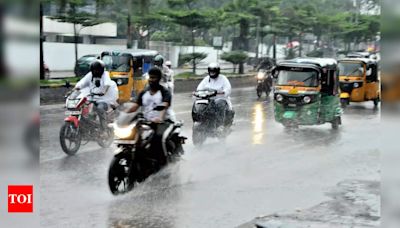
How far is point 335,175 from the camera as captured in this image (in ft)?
20.4

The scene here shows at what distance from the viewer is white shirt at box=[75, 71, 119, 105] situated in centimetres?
652

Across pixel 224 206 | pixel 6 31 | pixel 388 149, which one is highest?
pixel 6 31

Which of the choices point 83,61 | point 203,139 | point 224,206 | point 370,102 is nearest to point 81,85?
point 83,61

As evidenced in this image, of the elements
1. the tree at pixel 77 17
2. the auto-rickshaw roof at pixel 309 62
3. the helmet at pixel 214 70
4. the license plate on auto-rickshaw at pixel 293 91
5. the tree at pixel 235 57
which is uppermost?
the tree at pixel 77 17

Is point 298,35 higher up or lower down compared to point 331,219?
higher up

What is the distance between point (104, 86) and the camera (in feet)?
21.5

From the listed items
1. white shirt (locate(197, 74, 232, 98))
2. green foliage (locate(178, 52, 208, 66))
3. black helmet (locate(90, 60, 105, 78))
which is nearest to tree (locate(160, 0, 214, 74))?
green foliage (locate(178, 52, 208, 66))

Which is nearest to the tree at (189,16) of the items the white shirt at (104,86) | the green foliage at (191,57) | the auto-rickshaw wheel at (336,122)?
the green foliage at (191,57)

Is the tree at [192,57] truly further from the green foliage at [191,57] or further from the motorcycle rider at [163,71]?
the motorcycle rider at [163,71]

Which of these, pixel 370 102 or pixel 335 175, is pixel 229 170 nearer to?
pixel 335 175

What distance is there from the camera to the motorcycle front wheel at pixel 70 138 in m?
6.90

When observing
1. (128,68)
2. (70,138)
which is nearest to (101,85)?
(128,68)

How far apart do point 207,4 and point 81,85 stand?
169 cm

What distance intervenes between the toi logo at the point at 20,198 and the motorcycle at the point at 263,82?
Result: 4503 mm
